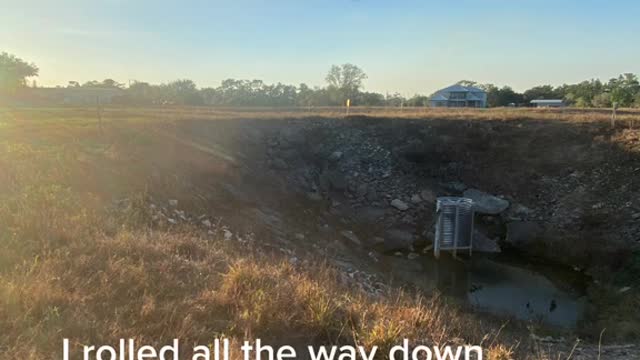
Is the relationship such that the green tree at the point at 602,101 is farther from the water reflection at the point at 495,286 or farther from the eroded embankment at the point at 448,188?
the water reflection at the point at 495,286

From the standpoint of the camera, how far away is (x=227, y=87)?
8094 centimetres

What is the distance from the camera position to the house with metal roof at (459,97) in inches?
3167

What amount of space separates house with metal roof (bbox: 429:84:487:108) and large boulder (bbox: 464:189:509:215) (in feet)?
198

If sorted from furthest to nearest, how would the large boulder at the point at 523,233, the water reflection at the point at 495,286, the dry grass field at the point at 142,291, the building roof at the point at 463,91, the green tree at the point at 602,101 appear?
1. the building roof at the point at 463,91
2. the green tree at the point at 602,101
3. the large boulder at the point at 523,233
4. the water reflection at the point at 495,286
5. the dry grass field at the point at 142,291

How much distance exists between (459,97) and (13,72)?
63728 millimetres

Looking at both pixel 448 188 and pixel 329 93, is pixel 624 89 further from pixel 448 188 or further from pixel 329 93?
pixel 448 188

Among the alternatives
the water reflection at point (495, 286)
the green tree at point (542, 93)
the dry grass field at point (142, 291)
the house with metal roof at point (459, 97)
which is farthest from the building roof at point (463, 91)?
the dry grass field at point (142, 291)

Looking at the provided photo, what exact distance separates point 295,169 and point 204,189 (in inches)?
273

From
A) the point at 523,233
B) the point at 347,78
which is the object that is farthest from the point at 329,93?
the point at 523,233

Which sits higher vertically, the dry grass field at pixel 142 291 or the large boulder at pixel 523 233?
the dry grass field at pixel 142 291

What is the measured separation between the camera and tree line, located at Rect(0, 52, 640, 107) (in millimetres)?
56469

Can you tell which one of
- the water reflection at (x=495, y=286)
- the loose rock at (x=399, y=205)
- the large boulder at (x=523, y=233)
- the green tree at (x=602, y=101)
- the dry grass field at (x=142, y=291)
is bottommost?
the water reflection at (x=495, y=286)

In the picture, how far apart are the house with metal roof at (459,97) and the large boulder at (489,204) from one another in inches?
2373

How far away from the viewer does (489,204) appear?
65.2 ft
